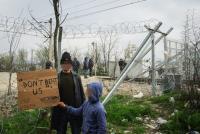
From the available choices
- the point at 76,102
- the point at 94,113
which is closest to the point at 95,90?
the point at 94,113

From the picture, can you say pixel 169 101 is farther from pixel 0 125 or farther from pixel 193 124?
pixel 0 125

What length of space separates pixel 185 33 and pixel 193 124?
369 centimetres

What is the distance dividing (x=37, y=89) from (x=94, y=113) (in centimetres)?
122

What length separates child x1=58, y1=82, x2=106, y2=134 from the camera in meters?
5.68

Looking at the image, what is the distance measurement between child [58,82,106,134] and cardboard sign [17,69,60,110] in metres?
0.79

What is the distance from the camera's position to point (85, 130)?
5934mm

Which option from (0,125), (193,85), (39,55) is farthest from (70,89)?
(39,55)

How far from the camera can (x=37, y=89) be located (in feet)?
21.7

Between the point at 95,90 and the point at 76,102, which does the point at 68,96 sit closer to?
the point at 76,102

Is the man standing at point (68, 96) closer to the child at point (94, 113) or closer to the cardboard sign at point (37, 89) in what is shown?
the cardboard sign at point (37, 89)

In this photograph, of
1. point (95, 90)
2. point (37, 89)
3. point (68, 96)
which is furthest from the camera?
point (68, 96)

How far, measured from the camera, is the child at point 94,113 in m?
5.68

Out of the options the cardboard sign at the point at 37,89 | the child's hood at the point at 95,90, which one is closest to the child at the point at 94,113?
the child's hood at the point at 95,90

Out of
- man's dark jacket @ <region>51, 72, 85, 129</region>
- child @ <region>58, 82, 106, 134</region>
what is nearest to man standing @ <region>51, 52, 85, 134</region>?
man's dark jacket @ <region>51, 72, 85, 129</region>
